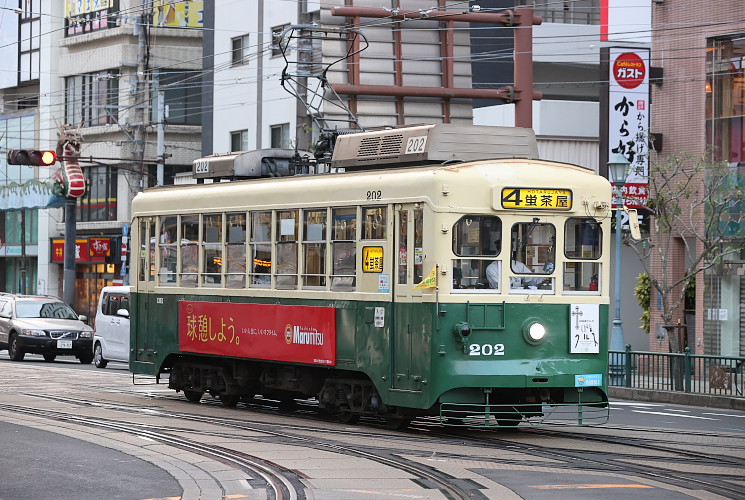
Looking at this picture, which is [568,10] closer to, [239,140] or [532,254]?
[239,140]

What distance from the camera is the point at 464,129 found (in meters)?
16.8

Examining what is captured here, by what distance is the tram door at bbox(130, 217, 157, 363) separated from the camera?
2138cm

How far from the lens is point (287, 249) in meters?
18.2

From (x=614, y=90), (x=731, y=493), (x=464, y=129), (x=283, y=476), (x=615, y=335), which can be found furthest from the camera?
(x=614, y=90)

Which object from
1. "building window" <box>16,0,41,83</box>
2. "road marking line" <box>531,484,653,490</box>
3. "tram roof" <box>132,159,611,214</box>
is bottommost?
"road marking line" <box>531,484,653,490</box>

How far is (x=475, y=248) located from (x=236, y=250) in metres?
4.48

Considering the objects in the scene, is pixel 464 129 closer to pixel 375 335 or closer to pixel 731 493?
pixel 375 335

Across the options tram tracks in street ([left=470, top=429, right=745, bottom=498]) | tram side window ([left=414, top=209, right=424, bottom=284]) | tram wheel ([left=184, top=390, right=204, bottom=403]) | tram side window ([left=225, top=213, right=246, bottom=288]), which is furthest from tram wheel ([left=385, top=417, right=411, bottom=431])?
tram wheel ([left=184, top=390, right=204, bottom=403])

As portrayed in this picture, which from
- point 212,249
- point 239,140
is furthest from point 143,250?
point 239,140

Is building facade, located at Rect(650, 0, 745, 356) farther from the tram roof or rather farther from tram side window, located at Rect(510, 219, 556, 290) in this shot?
tram side window, located at Rect(510, 219, 556, 290)

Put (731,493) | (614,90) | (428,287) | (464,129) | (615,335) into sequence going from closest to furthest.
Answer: (731,493), (428,287), (464,129), (615,335), (614,90)

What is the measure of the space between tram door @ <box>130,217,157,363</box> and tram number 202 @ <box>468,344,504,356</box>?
23.5 feet

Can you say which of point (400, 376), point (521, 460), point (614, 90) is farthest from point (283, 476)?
point (614, 90)

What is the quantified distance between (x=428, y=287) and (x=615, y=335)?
13.3 m
